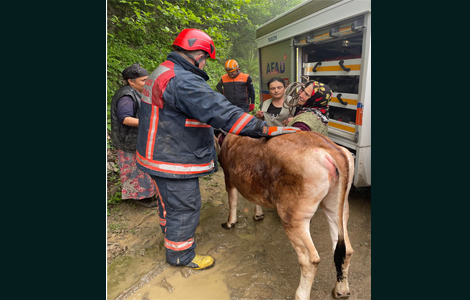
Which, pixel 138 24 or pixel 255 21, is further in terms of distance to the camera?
pixel 255 21

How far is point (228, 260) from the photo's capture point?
3031 millimetres

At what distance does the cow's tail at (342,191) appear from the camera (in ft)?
7.11

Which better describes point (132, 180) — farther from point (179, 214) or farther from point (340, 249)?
point (340, 249)

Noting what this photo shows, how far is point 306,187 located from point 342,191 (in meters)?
0.33

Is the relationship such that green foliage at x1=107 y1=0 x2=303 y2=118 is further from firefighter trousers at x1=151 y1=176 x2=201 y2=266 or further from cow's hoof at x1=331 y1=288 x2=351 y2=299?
cow's hoof at x1=331 y1=288 x2=351 y2=299

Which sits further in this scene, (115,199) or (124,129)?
(115,199)

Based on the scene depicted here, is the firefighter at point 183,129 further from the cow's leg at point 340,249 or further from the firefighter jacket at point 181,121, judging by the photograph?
the cow's leg at point 340,249

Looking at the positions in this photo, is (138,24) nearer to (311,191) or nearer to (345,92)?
(345,92)

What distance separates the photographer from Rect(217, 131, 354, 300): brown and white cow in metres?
2.13

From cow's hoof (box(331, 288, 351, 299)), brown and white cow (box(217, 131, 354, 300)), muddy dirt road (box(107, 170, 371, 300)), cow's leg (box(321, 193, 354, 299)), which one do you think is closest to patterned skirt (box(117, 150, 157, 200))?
muddy dirt road (box(107, 170, 371, 300))

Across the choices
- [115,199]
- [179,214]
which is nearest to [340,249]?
[179,214]

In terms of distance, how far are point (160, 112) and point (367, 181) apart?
2891 mm

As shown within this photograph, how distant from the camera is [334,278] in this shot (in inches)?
107

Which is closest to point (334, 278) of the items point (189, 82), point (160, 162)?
point (160, 162)
